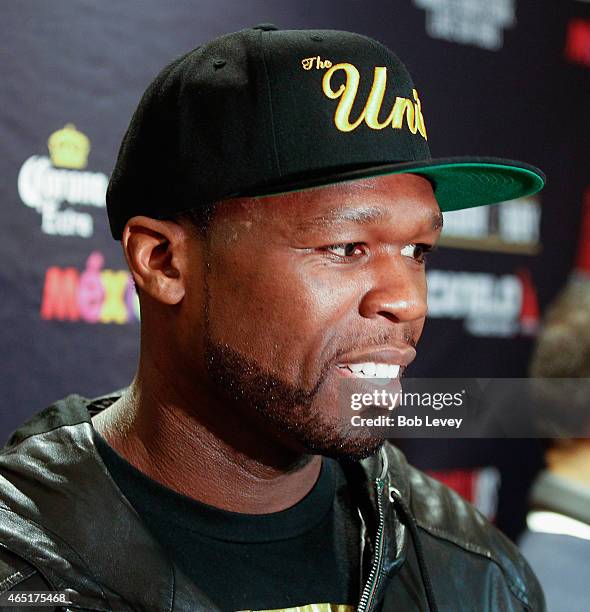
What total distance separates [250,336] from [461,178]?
29cm

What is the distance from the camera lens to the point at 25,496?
0.94 meters

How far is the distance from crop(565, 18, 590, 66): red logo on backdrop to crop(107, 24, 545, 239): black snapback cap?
1502 millimetres

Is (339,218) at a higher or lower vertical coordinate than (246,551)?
higher

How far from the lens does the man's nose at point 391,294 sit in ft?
3.01

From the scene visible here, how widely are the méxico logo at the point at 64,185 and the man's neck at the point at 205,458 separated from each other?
645mm

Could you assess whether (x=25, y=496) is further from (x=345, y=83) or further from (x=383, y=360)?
(x=345, y=83)

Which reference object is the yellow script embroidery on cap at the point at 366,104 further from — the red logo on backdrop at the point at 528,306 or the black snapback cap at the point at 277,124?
the red logo on backdrop at the point at 528,306

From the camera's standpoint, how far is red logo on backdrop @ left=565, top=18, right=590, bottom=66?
232 centimetres

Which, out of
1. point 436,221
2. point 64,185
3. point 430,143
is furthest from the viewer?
point 430,143

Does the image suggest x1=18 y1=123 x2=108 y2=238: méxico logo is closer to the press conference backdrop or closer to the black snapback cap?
the press conference backdrop

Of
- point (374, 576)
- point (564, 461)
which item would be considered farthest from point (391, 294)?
point (564, 461)

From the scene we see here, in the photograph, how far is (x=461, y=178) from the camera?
102 cm

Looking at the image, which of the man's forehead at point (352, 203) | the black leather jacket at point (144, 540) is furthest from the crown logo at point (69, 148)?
the man's forehead at point (352, 203)

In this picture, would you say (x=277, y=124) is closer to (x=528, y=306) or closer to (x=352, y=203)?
(x=352, y=203)
